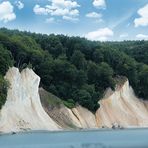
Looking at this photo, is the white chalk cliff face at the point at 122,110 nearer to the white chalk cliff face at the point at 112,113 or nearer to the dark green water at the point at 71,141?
the white chalk cliff face at the point at 112,113

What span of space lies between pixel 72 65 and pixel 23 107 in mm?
33432

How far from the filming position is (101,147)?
68.1 metres

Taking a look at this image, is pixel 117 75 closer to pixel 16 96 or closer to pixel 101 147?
pixel 16 96

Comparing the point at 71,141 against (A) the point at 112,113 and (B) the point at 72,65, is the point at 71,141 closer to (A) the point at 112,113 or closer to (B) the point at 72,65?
(A) the point at 112,113

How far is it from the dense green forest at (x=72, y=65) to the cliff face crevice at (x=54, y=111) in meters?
2.31

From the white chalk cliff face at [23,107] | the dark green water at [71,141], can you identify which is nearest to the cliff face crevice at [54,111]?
the white chalk cliff face at [23,107]

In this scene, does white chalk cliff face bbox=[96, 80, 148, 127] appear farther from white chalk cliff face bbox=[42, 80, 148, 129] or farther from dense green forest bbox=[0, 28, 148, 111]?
dense green forest bbox=[0, 28, 148, 111]

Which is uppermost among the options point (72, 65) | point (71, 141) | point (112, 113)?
point (72, 65)

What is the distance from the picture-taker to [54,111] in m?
129

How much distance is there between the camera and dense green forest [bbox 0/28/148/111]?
12941cm

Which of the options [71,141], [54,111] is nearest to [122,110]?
[54,111]

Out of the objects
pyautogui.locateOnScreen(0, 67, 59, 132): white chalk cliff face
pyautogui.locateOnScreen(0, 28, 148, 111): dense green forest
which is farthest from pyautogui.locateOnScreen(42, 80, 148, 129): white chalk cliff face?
pyautogui.locateOnScreen(0, 67, 59, 132): white chalk cliff face

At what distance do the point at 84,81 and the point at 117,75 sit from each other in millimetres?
16500

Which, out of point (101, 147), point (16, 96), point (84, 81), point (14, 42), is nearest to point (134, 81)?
point (84, 81)
